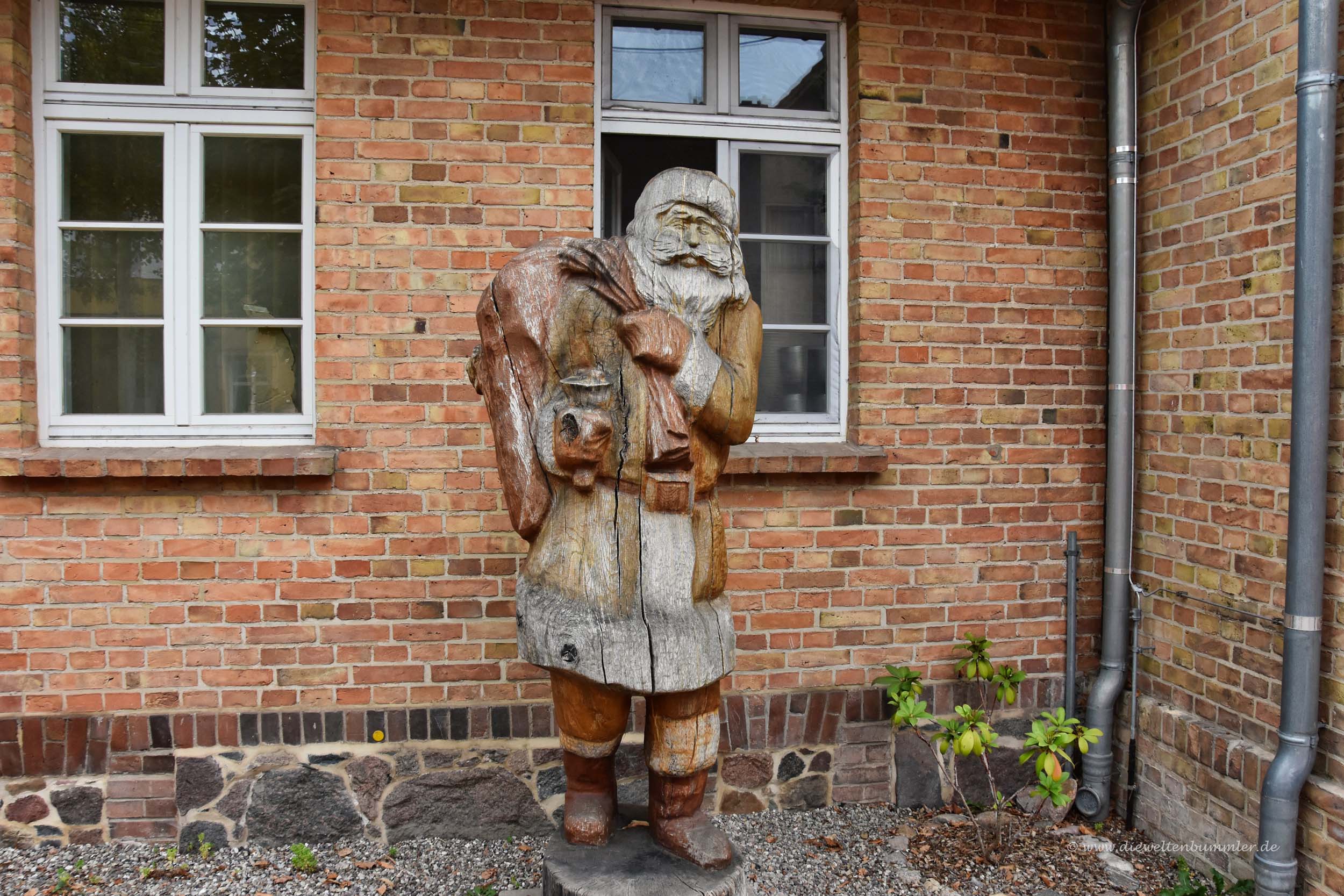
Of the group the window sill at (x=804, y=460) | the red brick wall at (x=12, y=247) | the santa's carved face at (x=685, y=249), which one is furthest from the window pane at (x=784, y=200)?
the red brick wall at (x=12, y=247)

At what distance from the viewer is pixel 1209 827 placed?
344cm

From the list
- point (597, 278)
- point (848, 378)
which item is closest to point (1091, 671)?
point (848, 378)

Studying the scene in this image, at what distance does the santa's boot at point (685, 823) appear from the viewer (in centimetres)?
233

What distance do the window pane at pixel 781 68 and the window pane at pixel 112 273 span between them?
2540 millimetres

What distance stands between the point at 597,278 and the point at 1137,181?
9.23ft

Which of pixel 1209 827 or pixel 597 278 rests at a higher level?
pixel 597 278

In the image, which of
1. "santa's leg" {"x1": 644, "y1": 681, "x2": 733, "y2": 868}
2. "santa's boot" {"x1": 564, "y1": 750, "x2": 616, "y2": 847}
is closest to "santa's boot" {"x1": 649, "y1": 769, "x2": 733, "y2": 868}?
"santa's leg" {"x1": 644, "y1": 681, "x2": 733, "y2": 868}

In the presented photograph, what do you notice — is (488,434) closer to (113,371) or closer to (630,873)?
(113,371)

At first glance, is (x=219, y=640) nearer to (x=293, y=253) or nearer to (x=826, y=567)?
(x=293, y=253)

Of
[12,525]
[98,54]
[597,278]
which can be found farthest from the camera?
[98,54]

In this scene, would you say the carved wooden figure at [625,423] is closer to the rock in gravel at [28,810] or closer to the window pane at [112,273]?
the window pane at [112,273]

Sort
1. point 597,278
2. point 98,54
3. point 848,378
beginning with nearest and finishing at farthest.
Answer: point 597,278 < point 98,54 < point 848,378

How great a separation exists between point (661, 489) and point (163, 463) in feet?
7.31

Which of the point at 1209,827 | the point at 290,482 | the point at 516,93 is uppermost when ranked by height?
the point at 516,93
